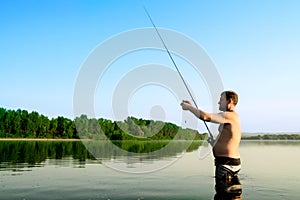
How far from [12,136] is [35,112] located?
14643 millimetres

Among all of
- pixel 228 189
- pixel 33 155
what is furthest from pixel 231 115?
pixel 33 155

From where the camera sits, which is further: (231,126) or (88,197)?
(88,197)

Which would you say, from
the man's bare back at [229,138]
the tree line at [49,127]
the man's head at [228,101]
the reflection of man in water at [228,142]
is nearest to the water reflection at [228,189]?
the reflection of man in water at [228,142]

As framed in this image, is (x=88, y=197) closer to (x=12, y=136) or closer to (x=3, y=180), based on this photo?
(x=3, y=180)

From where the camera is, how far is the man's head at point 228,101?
953 cm

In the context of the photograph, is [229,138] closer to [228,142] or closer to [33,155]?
[228,142]

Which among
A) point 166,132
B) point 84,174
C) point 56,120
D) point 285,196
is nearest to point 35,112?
point 56,120

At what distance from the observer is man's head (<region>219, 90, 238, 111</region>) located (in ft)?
31.3

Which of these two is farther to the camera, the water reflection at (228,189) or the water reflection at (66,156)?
the water reflection at (66,156)

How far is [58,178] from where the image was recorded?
16.6 m

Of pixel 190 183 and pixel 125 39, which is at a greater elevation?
pixel 125 39

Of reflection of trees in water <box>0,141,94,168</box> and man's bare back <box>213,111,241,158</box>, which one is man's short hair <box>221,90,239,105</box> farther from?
reflection of trees in water <box>0,141,94,168</box>

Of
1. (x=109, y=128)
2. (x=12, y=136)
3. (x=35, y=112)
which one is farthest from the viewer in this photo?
(x=109, y=128)

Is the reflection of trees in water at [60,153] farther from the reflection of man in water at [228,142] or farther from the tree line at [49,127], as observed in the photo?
the tree line at [49,127]
